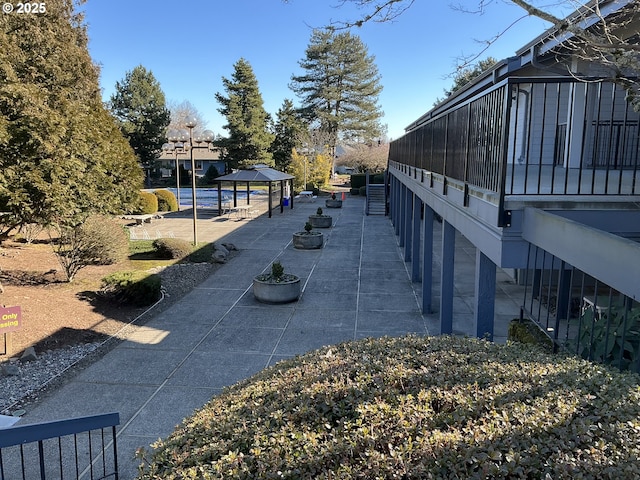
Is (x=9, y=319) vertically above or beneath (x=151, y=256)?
above

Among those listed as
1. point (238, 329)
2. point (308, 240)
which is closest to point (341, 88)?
point (308, 240)

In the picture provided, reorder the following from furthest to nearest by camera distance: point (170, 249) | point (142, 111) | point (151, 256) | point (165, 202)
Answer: point (142, 111)
point (165, 202)
point (151, 256)
point (170, 249)

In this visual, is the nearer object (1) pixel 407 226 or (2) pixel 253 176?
(1) pixel 407 226

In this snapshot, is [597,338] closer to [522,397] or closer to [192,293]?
[522,397]

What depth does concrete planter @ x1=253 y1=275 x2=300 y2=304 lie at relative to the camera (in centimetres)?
1054

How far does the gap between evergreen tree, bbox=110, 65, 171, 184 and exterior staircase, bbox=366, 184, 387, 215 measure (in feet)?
80.8

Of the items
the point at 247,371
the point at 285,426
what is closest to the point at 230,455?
the point at 285,426

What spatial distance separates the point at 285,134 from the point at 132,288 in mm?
43868

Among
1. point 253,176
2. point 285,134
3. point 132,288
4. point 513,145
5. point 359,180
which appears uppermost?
point 285,134

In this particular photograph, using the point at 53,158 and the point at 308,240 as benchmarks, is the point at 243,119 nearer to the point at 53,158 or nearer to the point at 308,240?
the point at 308,240

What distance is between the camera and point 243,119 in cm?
4719
